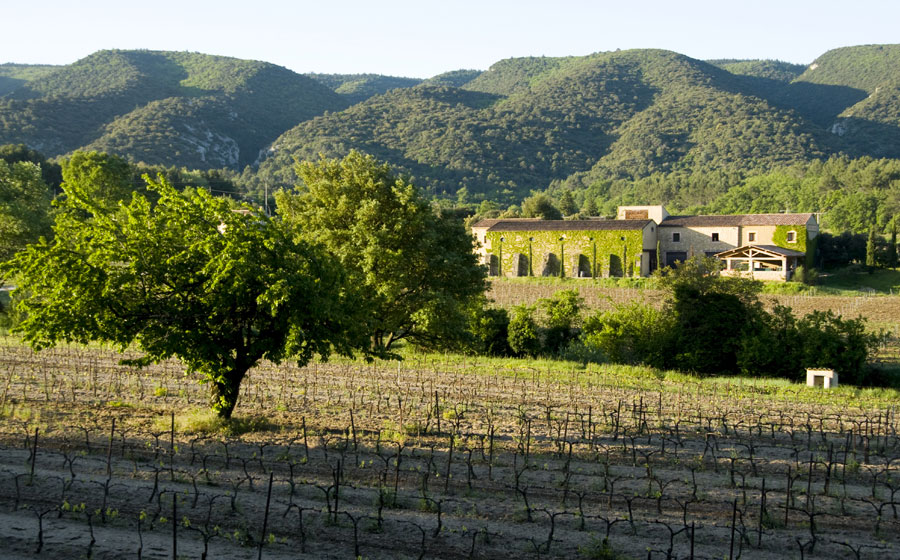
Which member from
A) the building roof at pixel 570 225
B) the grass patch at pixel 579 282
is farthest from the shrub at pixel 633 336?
the building roof at pixel 570 225

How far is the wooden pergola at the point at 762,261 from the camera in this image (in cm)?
6431

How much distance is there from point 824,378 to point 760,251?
36400 millimetres

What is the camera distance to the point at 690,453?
701 inches

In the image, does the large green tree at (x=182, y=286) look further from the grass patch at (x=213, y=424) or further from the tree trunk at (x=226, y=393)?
the grass patch at (x=213, y=424)

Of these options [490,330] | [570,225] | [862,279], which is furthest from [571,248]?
[490,330]

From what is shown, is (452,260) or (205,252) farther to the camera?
(452,260)

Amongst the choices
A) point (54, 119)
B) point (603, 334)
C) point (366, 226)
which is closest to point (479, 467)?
point (366, 226)

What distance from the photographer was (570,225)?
2881 inches

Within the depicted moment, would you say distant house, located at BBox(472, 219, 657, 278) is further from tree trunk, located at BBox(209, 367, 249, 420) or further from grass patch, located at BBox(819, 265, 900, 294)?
tree trunk, located at BBox(209, 367, 249, 420)

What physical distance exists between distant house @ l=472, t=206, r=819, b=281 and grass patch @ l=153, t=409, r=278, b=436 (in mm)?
52371

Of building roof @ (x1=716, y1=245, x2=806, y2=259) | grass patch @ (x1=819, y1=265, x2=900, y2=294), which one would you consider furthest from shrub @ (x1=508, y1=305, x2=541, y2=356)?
grass patch @ (x1=819, y1=265, x2=900, y2=294)

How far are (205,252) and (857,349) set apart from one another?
27.9 m

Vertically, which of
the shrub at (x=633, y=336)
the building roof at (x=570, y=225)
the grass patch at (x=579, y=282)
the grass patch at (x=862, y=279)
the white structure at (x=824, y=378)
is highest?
the building roof at (x=570, y=225)

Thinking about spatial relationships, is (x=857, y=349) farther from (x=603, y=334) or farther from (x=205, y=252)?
(x=205, y=252)
